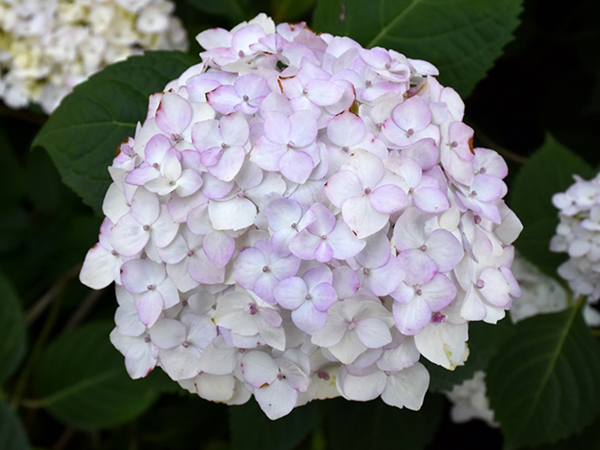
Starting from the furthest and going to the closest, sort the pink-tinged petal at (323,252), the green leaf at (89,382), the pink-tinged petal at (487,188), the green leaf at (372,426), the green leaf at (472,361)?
the green leaf at (89,382), the green leaf at (372,426), the green leaf at (472,361), the pink-tinged petal at (487,188), the pink-tinged petal at (323,252)

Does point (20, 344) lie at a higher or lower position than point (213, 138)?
lower

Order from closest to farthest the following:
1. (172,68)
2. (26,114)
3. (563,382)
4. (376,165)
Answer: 1. (376,165)
2. (172,68)
3. (563,382)
4. (26,114)

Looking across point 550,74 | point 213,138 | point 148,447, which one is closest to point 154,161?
point 213,138

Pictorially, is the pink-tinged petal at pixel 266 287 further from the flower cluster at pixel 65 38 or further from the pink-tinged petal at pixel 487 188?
the flower cluster at pixel 65 38

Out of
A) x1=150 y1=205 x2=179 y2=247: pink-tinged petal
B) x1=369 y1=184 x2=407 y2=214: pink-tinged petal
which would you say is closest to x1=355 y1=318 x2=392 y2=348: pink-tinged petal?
x1=369 y1=184 x2=407 y2=214: pink-tinged petal

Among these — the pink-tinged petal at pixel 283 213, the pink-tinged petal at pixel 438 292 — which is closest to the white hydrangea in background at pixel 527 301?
the pink-tinged petal at pixel 438 292

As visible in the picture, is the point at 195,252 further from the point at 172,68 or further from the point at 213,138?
the point at 172,68
